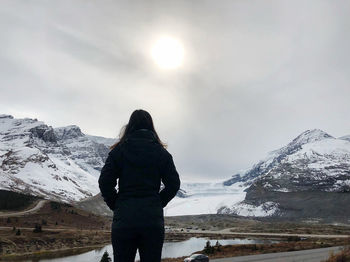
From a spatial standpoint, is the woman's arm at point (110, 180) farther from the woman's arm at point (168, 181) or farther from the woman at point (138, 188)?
the woman's arm at point (168, 181)

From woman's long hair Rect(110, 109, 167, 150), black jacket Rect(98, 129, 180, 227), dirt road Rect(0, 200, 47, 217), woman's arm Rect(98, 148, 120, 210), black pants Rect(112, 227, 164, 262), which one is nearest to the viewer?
black pants Rect(112, 227, 164, 262)

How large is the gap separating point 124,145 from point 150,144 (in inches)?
16.4

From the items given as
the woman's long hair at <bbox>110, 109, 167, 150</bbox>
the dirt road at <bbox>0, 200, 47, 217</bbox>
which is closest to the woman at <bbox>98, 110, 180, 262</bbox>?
the woman's long hair at <bbox>110, 109, 167, 150</bbox>

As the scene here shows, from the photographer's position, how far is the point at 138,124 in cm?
611

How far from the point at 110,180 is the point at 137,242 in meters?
1.04

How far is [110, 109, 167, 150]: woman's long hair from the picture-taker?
6.11 metres

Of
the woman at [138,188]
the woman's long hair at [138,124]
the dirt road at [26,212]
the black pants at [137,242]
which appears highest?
the dirt road at [26,212]

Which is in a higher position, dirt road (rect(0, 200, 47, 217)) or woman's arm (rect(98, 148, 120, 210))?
dirt road (rect(0, 200, 47, 217))

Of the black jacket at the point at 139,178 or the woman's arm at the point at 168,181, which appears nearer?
the black jacket at the point at 139,178

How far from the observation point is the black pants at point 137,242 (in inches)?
199

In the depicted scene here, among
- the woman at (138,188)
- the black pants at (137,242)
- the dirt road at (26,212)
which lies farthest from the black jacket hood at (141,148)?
the dirt road at (26,212)

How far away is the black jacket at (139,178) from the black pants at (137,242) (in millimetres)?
142

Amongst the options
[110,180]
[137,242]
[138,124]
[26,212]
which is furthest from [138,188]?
[26,212]

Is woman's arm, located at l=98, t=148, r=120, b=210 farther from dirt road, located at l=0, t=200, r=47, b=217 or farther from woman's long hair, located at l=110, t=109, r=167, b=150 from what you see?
dirt road, located at l=0, t=200, r=47, b=217
